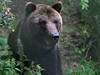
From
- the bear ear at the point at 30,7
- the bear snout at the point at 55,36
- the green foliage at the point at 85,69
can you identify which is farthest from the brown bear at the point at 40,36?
the green foliage at the point at 85,69

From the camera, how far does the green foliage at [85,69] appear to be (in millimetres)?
6877

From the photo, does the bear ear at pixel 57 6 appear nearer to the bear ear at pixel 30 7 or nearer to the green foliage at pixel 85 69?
the bear ear at pixel 30 7

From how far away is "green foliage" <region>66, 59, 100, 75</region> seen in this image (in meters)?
6.88

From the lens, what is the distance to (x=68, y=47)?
8.22 m

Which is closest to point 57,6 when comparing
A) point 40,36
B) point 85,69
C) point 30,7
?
point 30,7

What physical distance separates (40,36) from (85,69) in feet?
6.01

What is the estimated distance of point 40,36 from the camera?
18.5 ft

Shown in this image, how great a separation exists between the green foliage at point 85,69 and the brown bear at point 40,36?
1078mm

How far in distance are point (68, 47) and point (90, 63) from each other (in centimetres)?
104

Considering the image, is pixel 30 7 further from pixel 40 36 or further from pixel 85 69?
pixel 85 69

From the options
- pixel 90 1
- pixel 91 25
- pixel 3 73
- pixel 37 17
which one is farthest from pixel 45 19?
pixel 91 25

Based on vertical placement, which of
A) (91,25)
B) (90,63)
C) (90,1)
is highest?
(90,1)

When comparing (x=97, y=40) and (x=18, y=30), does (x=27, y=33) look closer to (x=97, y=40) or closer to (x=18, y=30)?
(x=18, y=30)

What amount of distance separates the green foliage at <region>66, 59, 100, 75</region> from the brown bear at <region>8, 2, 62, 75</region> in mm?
1078
